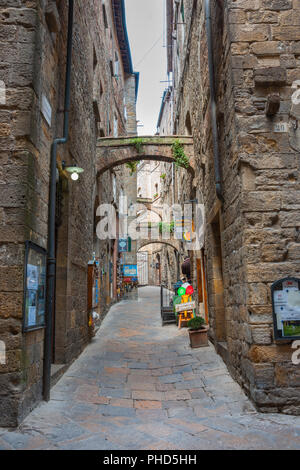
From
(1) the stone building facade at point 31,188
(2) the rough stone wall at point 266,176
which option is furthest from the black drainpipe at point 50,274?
(2) the rough stone wall at point 266,176

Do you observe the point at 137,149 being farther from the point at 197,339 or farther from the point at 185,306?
the point at 197,339

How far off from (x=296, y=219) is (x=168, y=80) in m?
18.9

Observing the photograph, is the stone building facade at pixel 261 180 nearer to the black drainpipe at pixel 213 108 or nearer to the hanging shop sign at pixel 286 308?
the hanging shop sign at pixel 286 308

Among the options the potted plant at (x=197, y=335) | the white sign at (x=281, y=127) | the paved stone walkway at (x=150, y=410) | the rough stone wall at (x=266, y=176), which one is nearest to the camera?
the paved stone walkway at (x=150, y=410)

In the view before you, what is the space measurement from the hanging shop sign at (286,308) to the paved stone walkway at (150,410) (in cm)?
74

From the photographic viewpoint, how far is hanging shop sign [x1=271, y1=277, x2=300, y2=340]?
11.9 ft

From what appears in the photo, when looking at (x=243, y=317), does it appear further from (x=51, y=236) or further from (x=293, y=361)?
(x=51, y=236)

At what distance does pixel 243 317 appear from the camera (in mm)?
3996

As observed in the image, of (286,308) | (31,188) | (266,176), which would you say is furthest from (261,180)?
(31,188)

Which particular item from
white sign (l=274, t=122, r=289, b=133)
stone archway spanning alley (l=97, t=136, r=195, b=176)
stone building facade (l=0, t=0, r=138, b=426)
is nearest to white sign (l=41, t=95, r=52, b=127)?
stone building facade (l=0, t=0, r=138, b=426)

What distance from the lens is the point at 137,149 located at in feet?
32.6

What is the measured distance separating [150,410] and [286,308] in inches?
67.0

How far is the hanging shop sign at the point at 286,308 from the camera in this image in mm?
3623

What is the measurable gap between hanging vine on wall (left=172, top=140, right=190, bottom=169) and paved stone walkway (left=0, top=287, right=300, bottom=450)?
4.92m
